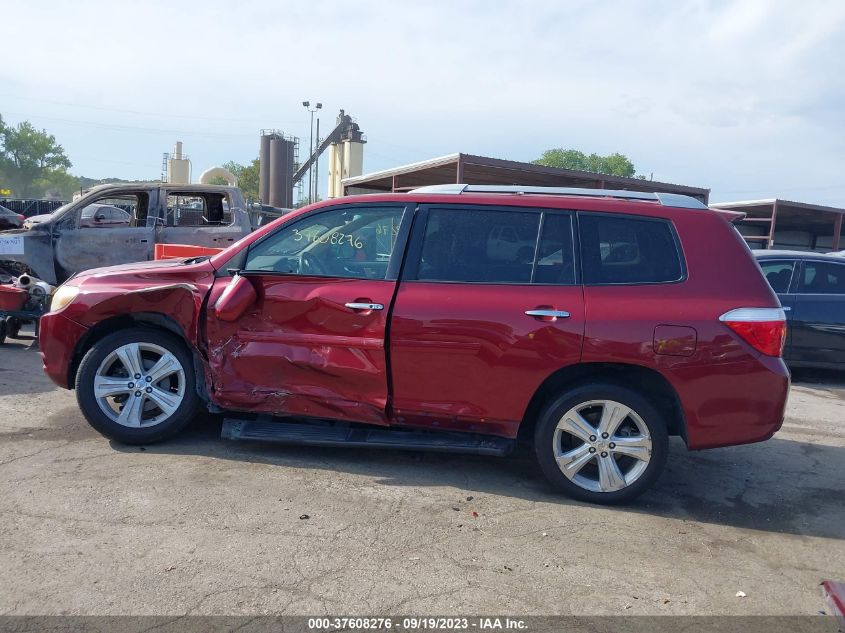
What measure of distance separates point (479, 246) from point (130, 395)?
261 cm

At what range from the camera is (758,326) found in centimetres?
402

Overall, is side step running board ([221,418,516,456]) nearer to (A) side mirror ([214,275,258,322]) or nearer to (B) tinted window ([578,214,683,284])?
(A) side mirror ([214,275,258,322])

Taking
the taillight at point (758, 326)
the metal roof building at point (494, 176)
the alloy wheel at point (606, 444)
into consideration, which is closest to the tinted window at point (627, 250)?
the taillight at point (758, 326)

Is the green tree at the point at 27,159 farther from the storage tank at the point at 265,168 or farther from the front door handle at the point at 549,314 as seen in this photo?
the front door handle at the point at 549,314

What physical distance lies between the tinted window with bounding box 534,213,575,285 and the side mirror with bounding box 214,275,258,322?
6.09 feet

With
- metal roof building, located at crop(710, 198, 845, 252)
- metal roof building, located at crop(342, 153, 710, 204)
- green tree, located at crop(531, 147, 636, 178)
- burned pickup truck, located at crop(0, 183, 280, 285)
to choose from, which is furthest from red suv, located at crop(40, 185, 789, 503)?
green tree, located at crop(531, 147, 636, 178)

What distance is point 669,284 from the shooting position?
417cm

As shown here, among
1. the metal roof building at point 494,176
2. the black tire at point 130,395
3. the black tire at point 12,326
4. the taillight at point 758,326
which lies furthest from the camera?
the metal roof building at point 494,176

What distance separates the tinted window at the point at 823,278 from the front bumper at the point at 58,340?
7777 millimetres

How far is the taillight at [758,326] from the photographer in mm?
4027

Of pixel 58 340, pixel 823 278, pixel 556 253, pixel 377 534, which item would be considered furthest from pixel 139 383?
pixel 823 278

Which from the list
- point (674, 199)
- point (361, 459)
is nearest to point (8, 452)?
point (361, 459)

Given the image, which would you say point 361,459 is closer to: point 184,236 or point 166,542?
point 166,542

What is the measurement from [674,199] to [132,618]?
3.90 metres
